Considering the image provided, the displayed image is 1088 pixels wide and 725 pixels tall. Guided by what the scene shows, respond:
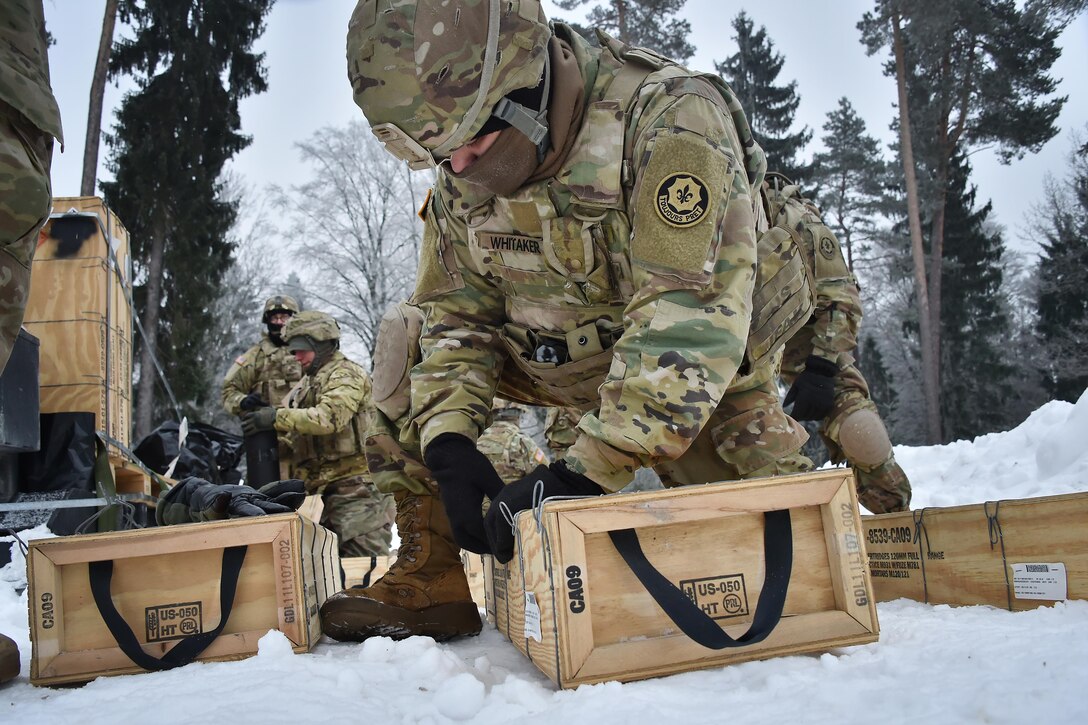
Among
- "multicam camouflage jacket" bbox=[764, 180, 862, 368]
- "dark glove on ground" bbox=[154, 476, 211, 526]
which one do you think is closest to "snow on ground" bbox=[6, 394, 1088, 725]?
"dark glove on ground" bbox=[154, 476, 211, 526]

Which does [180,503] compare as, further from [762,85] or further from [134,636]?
[762,85]

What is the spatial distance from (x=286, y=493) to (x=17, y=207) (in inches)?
43.4

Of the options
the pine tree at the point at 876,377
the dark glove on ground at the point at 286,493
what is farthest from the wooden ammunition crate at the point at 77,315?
the pine tree at the point at 876,377

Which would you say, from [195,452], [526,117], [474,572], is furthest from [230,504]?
[195,452]

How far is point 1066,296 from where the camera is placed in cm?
1969

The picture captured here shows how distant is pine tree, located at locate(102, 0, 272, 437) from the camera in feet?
44.5

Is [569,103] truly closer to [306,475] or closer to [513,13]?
[513,13]

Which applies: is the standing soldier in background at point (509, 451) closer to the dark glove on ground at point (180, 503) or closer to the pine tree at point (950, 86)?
the dark glove on ground at point (180, 503)

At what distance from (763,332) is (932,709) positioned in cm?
148

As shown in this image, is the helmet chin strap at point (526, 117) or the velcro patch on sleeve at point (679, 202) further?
the helmet chin strap at point (526, 117)

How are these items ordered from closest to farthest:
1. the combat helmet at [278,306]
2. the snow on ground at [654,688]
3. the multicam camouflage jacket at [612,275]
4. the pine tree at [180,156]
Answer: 1. the snow on ground at [654,688]
2. the multicam camouflage jacket at [612,275]
3. the combat helmet at [278,306]
4. the pine tree at [180,156]

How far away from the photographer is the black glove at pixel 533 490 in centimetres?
179

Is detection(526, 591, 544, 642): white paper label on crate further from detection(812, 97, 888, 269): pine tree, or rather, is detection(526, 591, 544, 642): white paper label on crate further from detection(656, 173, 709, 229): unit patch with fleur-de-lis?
detection(812, 97, 888, 269): pine tree

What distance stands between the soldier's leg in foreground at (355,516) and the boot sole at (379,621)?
369 cm
